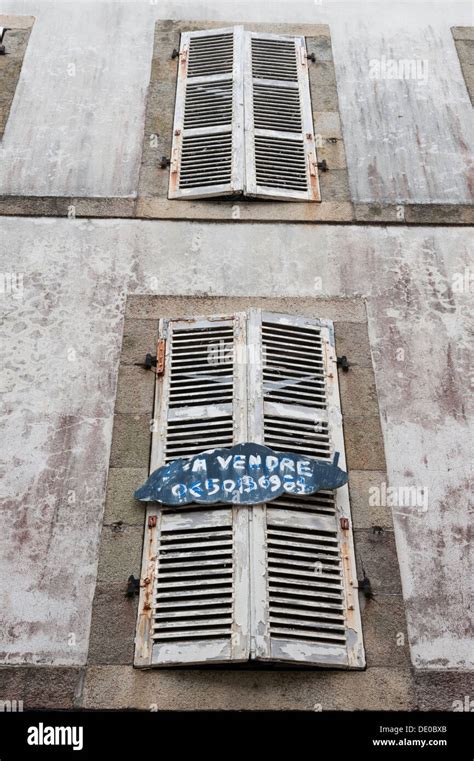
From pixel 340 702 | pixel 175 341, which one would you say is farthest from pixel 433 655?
pixel 175 341

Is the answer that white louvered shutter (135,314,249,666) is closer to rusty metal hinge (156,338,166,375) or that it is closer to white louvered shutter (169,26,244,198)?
rusty metal hinge (156,338,166,375)

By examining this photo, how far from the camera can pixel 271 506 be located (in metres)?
8.45

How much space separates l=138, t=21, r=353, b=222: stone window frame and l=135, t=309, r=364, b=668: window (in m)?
2.37

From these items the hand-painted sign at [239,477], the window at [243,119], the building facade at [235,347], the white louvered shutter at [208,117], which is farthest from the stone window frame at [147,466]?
the white louvered shutter at [208,117]

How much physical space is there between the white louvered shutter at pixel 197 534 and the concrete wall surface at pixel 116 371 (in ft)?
2.13

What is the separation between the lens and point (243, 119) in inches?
500

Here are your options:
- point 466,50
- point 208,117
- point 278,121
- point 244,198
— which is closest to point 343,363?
point 244,198

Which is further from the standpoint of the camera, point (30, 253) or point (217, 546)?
point (30, 253)

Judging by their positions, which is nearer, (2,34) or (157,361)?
(157,361)

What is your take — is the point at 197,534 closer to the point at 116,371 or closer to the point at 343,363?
the point at 116,371

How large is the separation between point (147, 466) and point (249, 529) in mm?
1522

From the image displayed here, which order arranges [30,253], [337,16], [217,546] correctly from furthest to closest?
1. [337,16]
2. [30,253]
3. [217,546]

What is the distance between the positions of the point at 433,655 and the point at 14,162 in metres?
9.20
